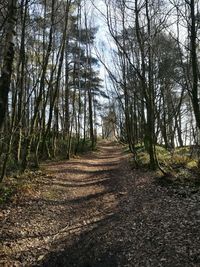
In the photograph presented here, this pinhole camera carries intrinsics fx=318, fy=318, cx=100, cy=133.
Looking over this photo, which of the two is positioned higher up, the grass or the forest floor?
the grass

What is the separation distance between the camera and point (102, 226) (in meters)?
7.05

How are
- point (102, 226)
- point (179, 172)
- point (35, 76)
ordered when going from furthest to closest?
point (35, 76) < point (179, 172) < point (102, 226)

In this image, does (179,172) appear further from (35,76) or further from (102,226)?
(35,76)

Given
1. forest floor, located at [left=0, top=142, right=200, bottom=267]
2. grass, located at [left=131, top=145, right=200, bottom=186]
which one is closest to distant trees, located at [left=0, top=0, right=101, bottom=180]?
forest floor, located at [left=0, top=142, right=200, bottom=267]

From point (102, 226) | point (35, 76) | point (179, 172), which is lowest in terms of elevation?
point (102, 226)

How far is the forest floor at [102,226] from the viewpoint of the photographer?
217 inches

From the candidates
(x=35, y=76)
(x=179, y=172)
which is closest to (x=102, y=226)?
(x=179, y=172)

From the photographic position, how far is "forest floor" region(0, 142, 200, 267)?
217 inches

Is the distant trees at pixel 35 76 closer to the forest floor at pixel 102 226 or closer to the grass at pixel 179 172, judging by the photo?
the forest floor at pixel 102 226

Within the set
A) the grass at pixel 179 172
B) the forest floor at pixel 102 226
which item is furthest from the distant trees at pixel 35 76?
the grass at pixel 179 172

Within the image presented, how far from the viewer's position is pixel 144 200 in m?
8.48

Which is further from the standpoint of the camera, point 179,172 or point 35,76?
point 35,76

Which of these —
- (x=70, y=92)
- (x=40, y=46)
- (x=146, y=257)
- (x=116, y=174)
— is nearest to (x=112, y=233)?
(x=146, y=257)

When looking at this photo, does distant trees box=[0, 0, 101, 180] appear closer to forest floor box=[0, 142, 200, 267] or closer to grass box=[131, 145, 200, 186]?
forest floor box=[0, 142, 200, 267]
